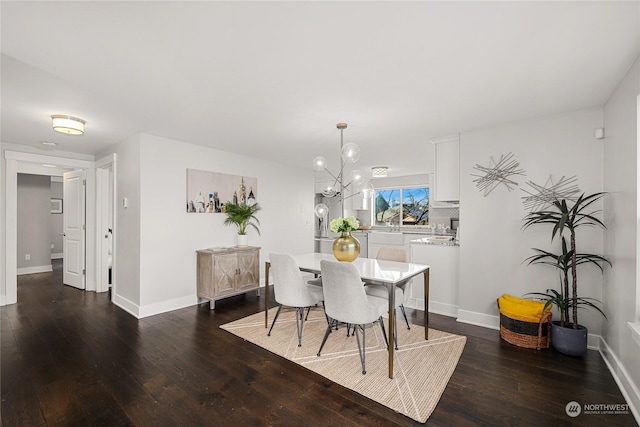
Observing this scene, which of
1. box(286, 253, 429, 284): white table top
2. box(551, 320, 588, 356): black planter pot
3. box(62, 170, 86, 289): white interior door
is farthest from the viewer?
box(62, 170, 86, 289): white interior door

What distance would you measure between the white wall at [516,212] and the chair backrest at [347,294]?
5.46 feet

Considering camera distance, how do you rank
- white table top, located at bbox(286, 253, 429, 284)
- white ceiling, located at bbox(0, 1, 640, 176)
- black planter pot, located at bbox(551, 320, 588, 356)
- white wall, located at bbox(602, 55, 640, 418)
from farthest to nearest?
black planter pot, located at bbox(551, 320, 588, 356)
white table top, located at bbox(286, 253, 429, 284)
white wall, located at bbox(602, 55, 640, 418)
white ceiling, located at bbox(0, 1, 640, 176)

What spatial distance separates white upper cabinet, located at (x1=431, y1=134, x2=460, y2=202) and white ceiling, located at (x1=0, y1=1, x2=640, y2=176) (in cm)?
35

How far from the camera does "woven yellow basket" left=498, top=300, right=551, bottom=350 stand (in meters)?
2.70

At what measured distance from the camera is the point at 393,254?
353 cm

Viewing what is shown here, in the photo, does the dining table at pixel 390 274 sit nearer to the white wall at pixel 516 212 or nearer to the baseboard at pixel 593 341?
the white wall at pixel 516 212

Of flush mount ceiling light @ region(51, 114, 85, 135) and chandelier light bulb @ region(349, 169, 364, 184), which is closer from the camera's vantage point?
flush mount ceiling light @ region(51, 114, 85, 135)

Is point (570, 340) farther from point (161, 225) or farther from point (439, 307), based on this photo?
point (161, 225)

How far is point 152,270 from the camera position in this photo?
3.65 metres

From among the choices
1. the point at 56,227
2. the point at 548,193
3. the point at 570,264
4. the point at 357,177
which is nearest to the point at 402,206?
the point at 548,193

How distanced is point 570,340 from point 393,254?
1.77 meters

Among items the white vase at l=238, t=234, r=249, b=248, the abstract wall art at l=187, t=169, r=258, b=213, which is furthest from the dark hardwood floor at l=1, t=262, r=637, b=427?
the abstract wall art at l=187, t=169, r=258, b=213

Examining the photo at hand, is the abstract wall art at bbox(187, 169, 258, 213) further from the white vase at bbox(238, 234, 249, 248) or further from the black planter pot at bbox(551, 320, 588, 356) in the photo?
the black planter pot at bbox(551, 320, 588, 356)

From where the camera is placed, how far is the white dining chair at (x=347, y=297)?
228cm
